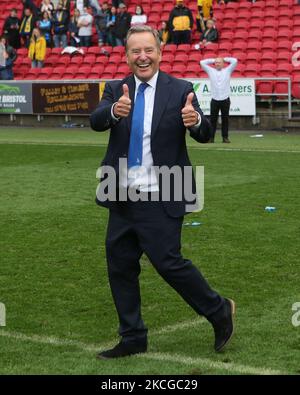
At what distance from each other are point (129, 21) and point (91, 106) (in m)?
3.52

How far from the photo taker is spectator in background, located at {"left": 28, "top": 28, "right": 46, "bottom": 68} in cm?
2990

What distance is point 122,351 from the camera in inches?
231

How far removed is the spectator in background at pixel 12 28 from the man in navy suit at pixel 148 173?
26234 millimetres

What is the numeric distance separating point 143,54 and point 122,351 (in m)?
1.81

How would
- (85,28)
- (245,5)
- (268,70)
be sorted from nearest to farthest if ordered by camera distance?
1. (268,70)
2. (245,5)
3. (85,28)

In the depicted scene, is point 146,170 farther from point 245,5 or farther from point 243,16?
point 245,5

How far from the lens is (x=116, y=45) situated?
2994 centimetres

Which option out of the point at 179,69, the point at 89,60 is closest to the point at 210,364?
the point at 179,69

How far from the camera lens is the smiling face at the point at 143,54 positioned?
5.66m

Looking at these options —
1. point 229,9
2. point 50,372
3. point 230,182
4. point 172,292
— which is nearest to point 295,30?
point 229,9

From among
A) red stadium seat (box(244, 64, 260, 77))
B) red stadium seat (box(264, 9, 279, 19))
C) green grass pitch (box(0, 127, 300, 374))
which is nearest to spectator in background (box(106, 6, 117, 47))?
red stadium seat (box(264, 9, 279, 19))

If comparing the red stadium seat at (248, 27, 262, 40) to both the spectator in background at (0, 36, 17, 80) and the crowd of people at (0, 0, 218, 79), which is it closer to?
the crowd of people at (0, 0, 218, 79)

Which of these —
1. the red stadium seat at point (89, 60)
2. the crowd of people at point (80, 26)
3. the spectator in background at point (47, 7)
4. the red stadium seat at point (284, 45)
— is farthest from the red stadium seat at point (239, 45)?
the spectator in background at point (47, 7)

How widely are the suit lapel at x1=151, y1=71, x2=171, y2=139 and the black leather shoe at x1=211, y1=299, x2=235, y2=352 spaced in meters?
1.21
